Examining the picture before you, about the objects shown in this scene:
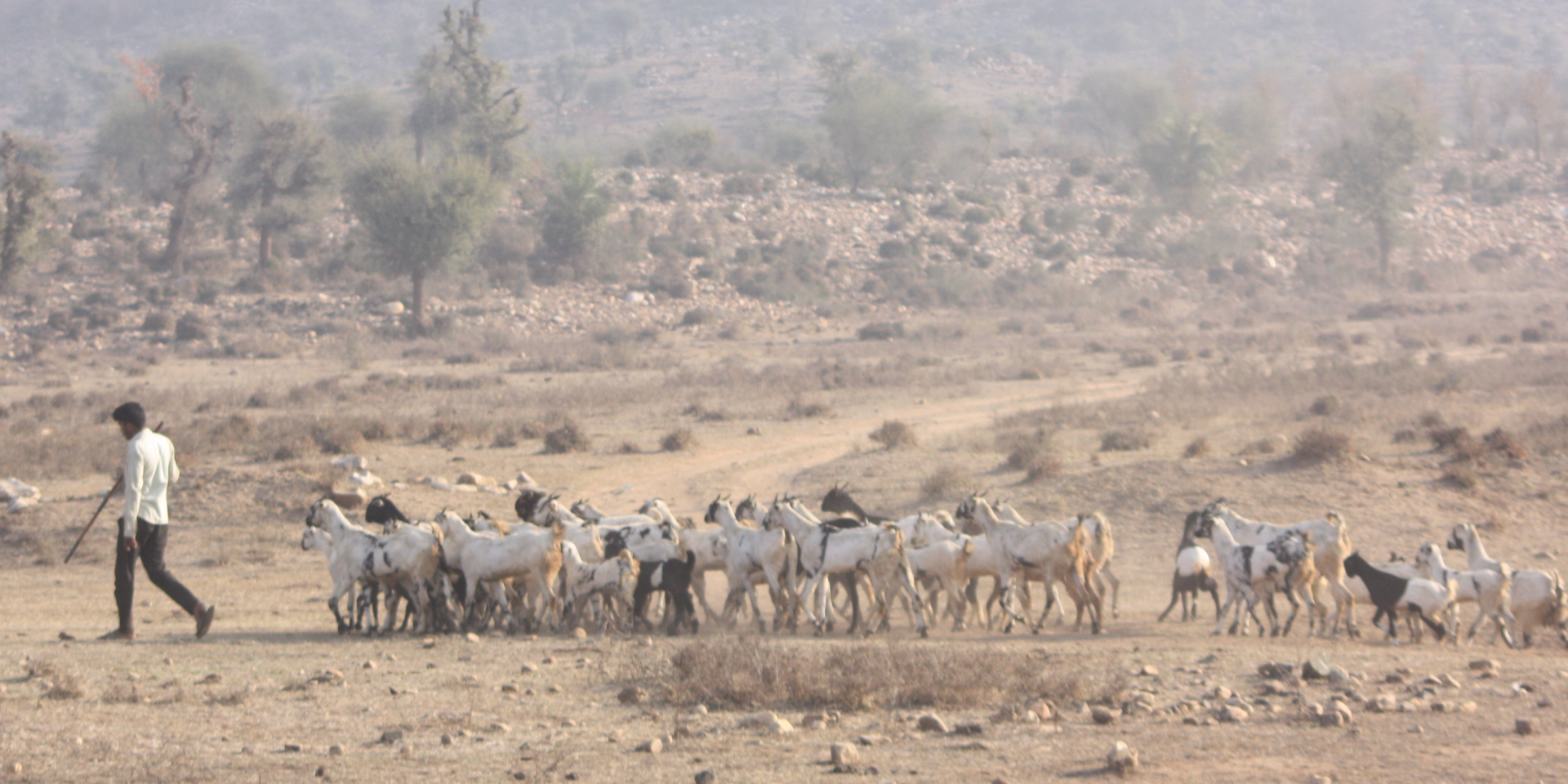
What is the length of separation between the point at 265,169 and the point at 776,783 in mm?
48163

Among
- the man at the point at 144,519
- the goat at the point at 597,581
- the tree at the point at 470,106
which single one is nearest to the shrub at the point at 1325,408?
the goat at the point at 597,581

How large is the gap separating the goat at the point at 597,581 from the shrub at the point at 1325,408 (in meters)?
14.6

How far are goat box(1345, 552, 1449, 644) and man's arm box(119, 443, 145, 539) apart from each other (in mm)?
9873

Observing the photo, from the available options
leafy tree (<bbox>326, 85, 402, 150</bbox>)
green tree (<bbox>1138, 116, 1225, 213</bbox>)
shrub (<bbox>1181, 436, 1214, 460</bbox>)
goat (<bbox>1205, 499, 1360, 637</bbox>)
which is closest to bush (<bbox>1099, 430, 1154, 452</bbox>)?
shrub (<bbox>1181, 436, 1214, 460</bbox>)

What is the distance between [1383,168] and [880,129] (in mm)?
22668

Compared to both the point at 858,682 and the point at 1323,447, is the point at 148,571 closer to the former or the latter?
the point at 858,682

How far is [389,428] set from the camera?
69.2 feet

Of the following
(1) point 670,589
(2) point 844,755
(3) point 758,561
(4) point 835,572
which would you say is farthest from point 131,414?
(2) point 844,755

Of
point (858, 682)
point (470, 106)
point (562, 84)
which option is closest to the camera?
point (858, 682)

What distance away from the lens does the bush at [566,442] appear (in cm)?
2053

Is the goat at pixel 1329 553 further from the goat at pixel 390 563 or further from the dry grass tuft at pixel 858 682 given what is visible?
the goat at pixel 390 563

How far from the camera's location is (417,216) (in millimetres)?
41062

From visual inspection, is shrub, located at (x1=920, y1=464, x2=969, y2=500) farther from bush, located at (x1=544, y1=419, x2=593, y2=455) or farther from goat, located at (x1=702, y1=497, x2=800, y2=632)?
bush, located at (x1=544, y1=419, x2=593, y2=455)

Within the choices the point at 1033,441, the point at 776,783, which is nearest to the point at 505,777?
the point at 776,783
